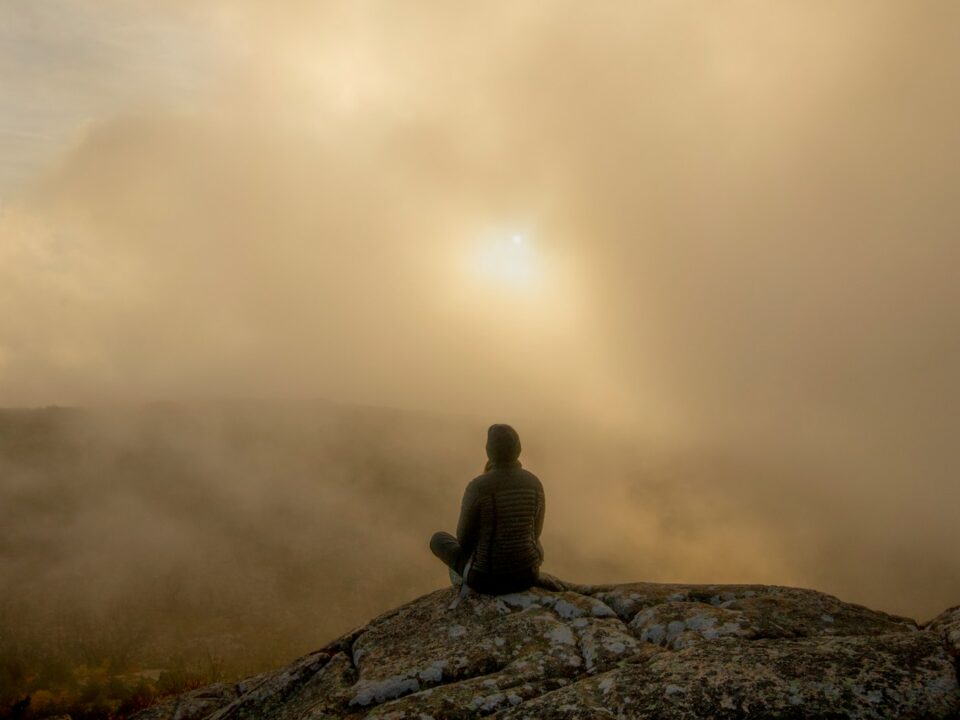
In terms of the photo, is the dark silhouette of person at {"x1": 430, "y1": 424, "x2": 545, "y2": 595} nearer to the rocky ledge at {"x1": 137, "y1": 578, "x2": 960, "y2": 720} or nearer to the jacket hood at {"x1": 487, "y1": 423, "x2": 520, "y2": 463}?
the jacket hood at {"x1": 487, "y1": 423, "x2": 520, "y2": 463}

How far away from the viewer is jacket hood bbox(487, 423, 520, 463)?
14047 millimetres

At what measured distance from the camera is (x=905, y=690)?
7910 millimetres

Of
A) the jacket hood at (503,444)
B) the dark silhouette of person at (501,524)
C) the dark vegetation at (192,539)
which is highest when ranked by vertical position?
the dark vegetation at (192,539)

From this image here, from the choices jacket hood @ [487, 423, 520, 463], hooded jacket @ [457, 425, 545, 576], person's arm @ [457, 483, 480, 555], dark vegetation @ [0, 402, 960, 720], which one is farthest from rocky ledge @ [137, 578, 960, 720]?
dark vegetation @ [0, 402, 960, 720]

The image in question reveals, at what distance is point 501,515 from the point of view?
542 inches

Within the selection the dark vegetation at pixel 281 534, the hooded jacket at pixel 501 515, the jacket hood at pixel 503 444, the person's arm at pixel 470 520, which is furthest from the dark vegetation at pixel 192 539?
the jacket hood at pixel 503 444

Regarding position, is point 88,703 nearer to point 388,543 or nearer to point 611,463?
point 388,543

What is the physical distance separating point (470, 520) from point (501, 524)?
688mm

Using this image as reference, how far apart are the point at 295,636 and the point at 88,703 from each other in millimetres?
13392

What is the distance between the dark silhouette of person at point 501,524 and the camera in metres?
13.8

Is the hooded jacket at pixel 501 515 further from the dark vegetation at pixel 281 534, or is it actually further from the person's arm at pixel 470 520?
the dark vegetation at pixel 281 534

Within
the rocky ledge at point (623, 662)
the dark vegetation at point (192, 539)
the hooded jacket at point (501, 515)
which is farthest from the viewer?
the dark vegetation at point (192, 539)

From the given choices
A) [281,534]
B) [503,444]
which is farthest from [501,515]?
[281,534]

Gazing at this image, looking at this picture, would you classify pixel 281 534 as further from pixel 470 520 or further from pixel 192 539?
pixel 470 520
